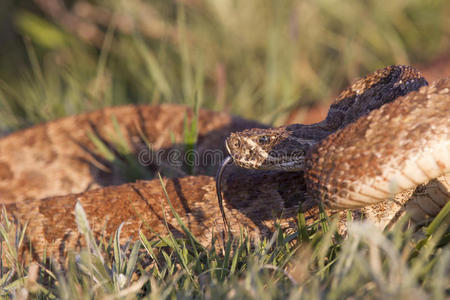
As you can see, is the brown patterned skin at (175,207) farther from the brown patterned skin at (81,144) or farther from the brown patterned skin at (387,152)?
the brown patterned skin at (81,144)

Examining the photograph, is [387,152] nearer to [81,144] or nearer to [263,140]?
[263,140]

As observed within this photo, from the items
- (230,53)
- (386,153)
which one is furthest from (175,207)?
(230,53)

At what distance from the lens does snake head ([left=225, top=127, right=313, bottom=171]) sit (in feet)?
8.58

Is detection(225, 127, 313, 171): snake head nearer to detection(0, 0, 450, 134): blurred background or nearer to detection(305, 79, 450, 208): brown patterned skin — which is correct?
detection(305, 79, 450, 208): brown patterned skin

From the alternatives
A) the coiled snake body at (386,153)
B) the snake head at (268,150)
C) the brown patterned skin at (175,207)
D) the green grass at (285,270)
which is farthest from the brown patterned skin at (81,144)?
the coiled snake body at (386,153)

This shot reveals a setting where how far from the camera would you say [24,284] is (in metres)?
2.10

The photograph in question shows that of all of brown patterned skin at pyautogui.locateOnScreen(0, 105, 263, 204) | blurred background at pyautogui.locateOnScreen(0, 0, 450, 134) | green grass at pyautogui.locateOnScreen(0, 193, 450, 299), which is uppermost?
blurred background at pyautogui.locateOnScreen(0, 0, 450, 134)

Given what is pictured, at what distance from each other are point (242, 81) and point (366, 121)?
437 cm

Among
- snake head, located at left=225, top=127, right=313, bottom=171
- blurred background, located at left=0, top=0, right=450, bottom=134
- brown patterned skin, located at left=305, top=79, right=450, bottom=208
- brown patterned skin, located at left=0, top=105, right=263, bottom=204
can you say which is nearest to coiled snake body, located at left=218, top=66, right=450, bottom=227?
brown patterned skin, located at left=305, top=79, right=450, bottom=208

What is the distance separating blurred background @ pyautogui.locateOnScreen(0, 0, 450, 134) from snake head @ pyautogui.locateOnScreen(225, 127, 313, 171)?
1.87m

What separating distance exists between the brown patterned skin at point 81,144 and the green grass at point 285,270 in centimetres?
175

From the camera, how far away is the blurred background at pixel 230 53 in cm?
529

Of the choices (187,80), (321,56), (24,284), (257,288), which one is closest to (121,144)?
(187,80)

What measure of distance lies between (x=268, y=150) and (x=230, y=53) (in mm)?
4443
